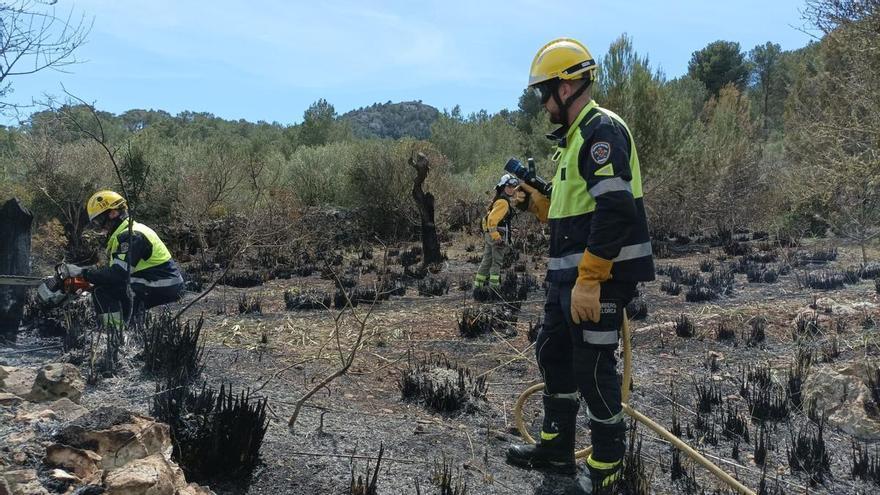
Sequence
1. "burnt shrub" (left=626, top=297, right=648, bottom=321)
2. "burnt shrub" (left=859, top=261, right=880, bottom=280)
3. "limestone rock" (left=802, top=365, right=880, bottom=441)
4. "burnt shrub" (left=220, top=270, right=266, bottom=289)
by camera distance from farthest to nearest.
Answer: "burnt shrub" (left=220, top=270, right=266, bottom=289)
"burnt shrub" (left=859, top=261, right=880, bottom=280)
"burnt shrub" (left=626, top=297, right=648, bottom=321)
"limestone rock" (left=802, top=365, right=880, bottom=441)

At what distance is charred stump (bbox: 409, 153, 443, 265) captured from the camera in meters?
13.7

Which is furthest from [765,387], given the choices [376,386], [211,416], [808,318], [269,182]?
[269,182]

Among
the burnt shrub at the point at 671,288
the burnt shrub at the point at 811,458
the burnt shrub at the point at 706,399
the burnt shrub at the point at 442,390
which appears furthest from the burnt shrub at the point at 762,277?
the burnt shrub at the point at 442,390

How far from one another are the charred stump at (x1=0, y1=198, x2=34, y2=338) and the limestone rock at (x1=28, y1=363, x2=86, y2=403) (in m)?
3.45

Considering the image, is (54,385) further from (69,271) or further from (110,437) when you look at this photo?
(69,271)

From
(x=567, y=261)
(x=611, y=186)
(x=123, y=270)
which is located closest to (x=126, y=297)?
(x=123, y=270)

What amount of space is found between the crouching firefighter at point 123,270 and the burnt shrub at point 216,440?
2.95m

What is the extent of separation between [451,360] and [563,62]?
155 inches

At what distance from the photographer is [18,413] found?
9.27 ft

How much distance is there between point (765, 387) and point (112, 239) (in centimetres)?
595

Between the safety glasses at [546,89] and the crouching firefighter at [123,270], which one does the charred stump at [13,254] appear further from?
the safety glasses at [546,89]

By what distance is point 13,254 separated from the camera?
618cm

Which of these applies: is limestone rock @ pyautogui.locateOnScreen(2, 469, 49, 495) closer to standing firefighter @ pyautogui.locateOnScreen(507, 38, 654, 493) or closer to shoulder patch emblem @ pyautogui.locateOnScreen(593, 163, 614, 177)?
standing firefighter @ pyautogui.locateOnScreen(507, 38, 654, 493)

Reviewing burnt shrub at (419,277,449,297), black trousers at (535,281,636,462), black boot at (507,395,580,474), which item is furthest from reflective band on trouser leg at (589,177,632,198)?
burnt shrub at (419,277,449,297)
